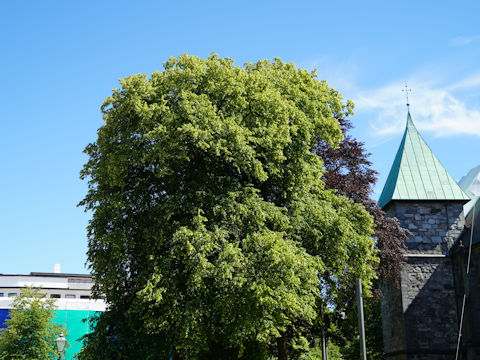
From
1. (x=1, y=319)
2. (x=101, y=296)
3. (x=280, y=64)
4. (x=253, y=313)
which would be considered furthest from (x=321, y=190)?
(x=1, y=319)

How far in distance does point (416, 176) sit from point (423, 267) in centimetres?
470

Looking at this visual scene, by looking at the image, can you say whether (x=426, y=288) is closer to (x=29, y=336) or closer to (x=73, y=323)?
(x=29, y=336)

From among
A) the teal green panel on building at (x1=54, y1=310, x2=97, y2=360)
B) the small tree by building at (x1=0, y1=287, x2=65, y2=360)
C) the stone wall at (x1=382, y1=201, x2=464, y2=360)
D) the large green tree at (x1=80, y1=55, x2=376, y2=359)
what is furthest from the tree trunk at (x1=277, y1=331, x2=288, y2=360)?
the teal green panel on building at (x1=54, y1=310, x2=97, y2=360)

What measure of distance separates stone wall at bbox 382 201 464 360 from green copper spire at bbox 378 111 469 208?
1.30 feet

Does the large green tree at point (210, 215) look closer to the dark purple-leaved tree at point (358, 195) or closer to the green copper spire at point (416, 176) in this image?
the dark purple-leaved tree at point (358, 195)

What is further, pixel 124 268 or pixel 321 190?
pixel 321 190

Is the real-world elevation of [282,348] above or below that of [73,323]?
below

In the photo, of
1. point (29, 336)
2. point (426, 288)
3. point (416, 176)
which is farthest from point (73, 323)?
point (416, 176)

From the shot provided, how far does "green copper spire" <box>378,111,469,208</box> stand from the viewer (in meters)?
29.6

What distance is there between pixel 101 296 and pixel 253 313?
5.81 m

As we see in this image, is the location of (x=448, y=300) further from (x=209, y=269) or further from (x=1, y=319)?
(x=1, y=319)

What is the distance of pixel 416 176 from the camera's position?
30.5 m

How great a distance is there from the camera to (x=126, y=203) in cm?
1964

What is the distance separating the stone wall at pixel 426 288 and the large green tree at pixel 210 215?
7012 millimetres
